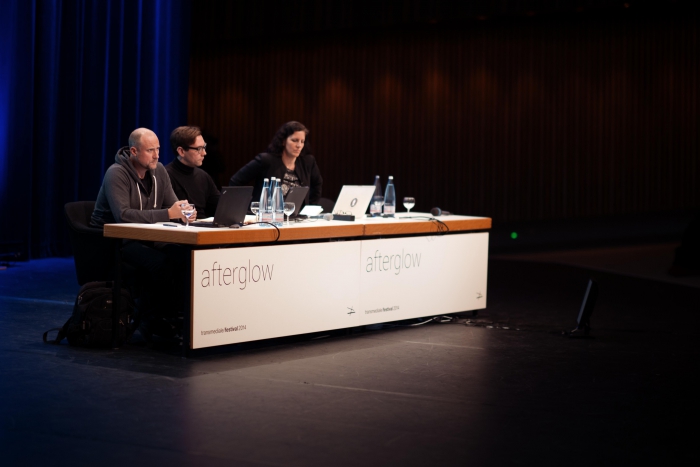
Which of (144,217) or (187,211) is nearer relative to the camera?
(187,211)

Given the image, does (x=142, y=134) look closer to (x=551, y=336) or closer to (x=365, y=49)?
(x=551, y=336)

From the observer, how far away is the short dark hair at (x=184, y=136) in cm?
509

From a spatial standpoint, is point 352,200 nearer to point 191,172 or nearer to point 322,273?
point 322,273

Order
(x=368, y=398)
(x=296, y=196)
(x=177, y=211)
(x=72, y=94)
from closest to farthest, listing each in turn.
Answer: (x=368, y=398)
(x=177, y=211)
(x=296, y=196)
(x=72, y=94)

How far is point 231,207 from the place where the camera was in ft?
14.3

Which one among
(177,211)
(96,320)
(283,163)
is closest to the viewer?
(96,320)

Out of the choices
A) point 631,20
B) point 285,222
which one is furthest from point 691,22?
point 285,222

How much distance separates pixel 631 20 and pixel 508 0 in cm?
184

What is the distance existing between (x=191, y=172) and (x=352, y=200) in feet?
3.36

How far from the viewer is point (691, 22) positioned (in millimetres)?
10711

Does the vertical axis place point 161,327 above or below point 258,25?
below

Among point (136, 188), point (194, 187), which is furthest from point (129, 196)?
point (194, 187)

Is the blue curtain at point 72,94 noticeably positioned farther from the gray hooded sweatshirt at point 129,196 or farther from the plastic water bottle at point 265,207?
the plastic water bottle at point 265,207

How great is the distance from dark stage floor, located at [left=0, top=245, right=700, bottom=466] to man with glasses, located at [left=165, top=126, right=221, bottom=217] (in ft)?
3.74
